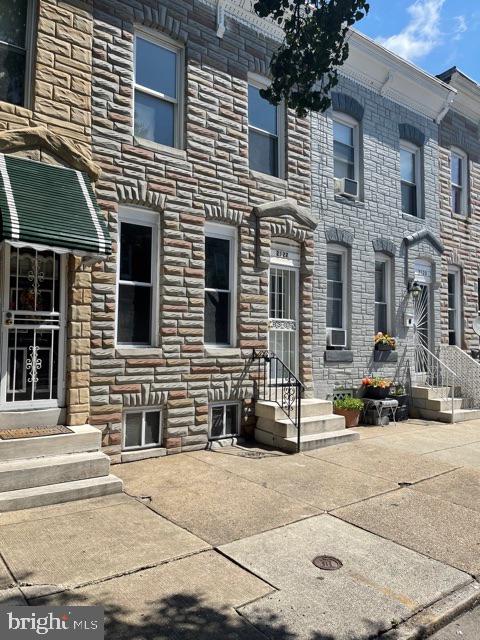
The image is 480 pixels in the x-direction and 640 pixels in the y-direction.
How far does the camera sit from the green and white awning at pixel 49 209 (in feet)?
18.6

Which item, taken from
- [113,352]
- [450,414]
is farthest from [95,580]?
[450,414]

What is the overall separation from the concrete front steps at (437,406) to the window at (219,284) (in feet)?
17.3

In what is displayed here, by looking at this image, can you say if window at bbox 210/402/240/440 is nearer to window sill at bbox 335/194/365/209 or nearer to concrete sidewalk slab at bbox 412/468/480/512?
concrete sidewalk slab at bbox 412/468/480/512

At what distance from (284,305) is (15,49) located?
19.5 ft

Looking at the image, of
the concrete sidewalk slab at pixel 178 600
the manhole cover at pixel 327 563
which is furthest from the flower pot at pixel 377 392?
the concrete sidewalk slab at pixel 178 600

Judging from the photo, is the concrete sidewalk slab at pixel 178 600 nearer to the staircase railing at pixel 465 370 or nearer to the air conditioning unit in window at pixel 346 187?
the air conditioning unit in window at pixel 346 187

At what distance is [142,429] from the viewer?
7656 millimetres

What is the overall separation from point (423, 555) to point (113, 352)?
472 cm

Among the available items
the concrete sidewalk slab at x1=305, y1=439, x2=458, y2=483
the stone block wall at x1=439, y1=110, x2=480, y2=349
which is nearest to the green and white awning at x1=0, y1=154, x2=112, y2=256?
the concrete sidewalk slab at x1=305, y1=439, x2=458, y2=483

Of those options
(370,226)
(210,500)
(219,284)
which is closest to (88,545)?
(210,500)

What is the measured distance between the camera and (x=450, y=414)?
11.1 m

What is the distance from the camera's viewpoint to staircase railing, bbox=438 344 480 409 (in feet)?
39.8

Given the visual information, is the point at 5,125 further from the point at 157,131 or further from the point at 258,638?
the point at 258,638

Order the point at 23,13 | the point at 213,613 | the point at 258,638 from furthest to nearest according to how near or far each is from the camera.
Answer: the point at 23,13
the point at 213,613
the point at 258,638
